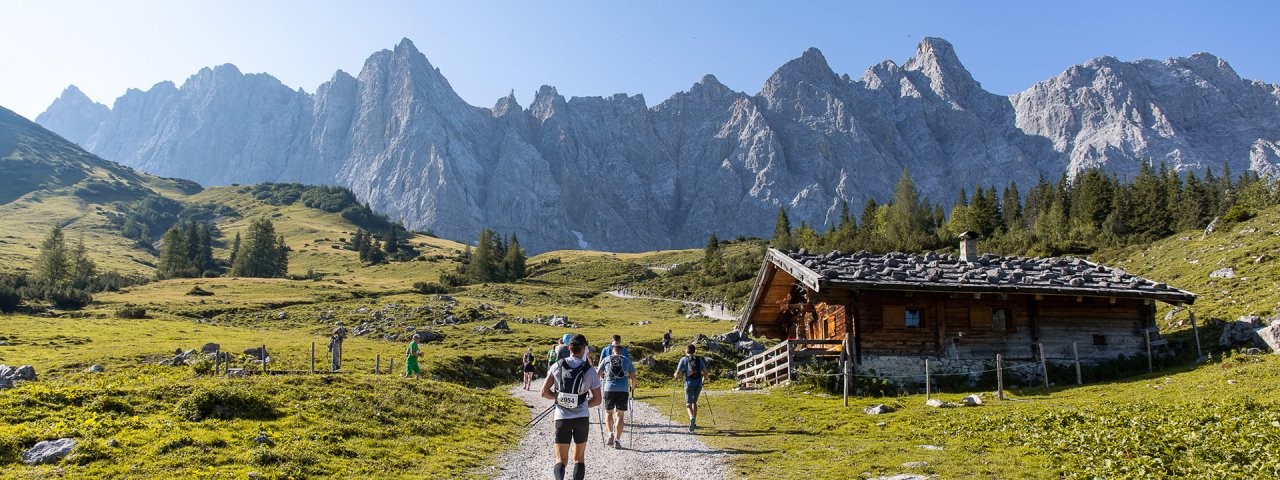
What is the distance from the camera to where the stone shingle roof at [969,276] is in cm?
2548

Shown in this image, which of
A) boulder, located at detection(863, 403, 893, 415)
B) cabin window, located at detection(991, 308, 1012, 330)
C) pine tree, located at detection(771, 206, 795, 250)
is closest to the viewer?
boulder, located at detection(863, 403, 893, 415)

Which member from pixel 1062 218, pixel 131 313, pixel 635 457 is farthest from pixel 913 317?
pixel 1062 218

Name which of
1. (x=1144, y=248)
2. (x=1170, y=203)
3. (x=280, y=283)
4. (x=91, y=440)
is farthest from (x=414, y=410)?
(x=1170, y=203)

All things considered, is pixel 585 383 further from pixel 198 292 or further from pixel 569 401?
pixel 198 292

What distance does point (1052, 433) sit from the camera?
46.4 ft

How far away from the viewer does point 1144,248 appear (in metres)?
64.4

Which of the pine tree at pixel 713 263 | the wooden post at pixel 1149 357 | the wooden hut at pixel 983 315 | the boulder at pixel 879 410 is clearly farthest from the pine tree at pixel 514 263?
the boulder at pixel 879 410

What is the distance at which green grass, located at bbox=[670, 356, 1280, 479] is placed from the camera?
11203mm

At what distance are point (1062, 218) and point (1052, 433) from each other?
398 ft

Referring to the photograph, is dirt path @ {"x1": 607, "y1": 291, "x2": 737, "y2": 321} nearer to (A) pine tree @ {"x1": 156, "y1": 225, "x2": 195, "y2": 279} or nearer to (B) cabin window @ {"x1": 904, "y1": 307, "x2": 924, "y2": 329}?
(B) cabin window @ {"x1": 904, "y1": 307, "x2": 924, "y2": 329}

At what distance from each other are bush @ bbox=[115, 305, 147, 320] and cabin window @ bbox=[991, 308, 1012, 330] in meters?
69.1

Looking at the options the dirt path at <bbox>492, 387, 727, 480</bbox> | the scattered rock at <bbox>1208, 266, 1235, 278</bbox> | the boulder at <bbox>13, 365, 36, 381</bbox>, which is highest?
the scattered rock at <bbox>1208, 266, 1235, 278</bbox>

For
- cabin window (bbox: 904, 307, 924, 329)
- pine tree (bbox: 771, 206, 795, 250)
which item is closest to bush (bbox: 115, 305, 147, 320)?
cabin window (bbox: 904, 307, 924, 329)

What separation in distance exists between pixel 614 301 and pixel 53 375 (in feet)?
262
